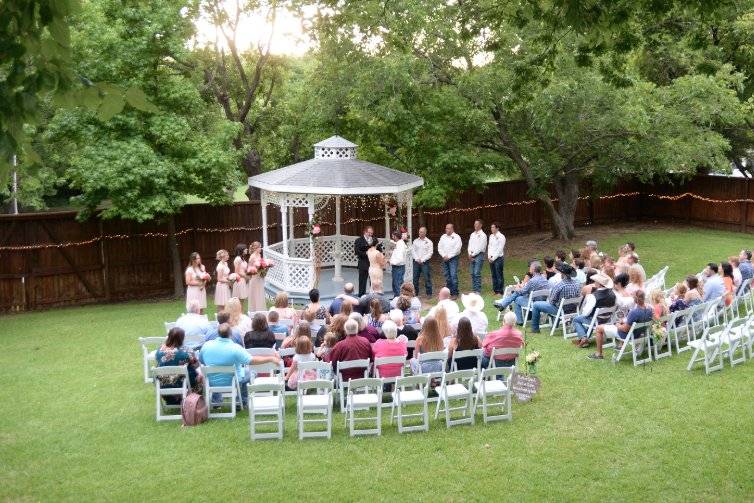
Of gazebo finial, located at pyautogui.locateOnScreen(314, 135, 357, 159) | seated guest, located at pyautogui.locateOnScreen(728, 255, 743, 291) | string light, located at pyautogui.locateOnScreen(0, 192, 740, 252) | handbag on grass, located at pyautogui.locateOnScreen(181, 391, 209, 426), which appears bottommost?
handbag on grass, located at pyautogui.locateOnScreen(181, 391, 209, 426)

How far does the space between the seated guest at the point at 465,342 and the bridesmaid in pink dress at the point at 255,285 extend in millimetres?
6611

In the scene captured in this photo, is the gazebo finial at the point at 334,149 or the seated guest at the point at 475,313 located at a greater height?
the gazebo finial at the point at 334,149

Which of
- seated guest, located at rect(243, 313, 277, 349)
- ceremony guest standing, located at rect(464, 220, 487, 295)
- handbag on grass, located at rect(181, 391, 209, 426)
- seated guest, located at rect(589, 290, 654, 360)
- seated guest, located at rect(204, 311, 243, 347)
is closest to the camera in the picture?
handbag on grass, located at rect(181, 391, 209, 426)

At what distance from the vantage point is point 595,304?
49.2ft

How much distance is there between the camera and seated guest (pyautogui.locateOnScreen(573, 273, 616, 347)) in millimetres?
14828

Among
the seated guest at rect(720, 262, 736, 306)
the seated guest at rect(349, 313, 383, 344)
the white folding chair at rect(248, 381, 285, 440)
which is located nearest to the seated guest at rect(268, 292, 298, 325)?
the seated guest at rect(349, 313, 383, 344)

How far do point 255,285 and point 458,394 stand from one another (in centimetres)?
778

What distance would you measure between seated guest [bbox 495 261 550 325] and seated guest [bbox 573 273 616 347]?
131 centimetres

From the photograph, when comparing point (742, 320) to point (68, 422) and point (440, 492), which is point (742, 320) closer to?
point (440, 492)

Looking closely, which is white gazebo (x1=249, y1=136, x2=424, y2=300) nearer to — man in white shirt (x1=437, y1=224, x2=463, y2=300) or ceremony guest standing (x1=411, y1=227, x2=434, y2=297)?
ceremony guest standing (x1=411, y1=227, x2=434, y2=297)

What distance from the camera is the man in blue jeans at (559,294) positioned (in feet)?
53.1

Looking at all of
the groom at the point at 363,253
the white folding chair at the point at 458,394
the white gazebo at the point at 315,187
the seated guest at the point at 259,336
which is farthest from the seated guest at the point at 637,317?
the white gazebo at the point at 315,187

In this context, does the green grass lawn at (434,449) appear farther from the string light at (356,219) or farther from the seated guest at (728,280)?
the string light at (356,219)

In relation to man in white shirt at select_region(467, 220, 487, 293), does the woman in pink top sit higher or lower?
lower
